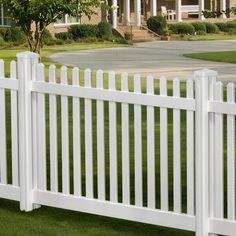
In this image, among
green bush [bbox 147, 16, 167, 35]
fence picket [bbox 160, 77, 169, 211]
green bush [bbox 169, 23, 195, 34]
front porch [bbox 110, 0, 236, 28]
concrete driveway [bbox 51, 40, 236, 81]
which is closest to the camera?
fence picket [bbox 160, 77, 169, 211]

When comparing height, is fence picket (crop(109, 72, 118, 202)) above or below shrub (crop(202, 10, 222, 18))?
below

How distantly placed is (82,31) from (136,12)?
314 inches

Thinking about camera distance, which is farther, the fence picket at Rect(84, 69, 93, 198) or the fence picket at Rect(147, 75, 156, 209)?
the fence picket at Rect(84, 69, 93, 198)

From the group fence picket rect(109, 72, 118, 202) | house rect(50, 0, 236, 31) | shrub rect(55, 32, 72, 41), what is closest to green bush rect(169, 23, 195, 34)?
house rect(50, 0, 236, 31)

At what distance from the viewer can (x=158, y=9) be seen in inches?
2603

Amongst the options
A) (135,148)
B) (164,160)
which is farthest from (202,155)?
(135,148)

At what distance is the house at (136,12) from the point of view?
50.4 meters

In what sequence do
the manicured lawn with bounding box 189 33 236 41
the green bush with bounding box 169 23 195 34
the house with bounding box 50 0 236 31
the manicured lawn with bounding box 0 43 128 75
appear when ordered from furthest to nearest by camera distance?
1. the green bush with bounding box 169 23 195 34
2. the house with bounding box 50 0 236 31
3. the manicured lawn with bounding box 189 33 236 41
4. the manicured lawn with bounding box 0 43 128 75

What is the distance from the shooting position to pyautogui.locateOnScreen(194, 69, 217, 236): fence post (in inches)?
→ 276

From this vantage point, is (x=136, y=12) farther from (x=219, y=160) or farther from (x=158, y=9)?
(x=219, y=160)

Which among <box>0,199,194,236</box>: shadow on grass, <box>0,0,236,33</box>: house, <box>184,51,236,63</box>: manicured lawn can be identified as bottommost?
<box>184,51,236,63</box>: manicured lawn

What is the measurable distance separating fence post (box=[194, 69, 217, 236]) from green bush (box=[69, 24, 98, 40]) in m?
41.3

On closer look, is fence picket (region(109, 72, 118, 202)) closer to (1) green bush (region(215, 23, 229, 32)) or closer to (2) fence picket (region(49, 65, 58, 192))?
(2) fence picket (region(49, 65, 58, 192))

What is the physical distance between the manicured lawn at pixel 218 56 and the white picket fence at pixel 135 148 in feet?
78.2
